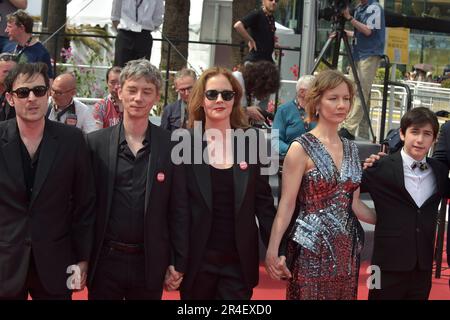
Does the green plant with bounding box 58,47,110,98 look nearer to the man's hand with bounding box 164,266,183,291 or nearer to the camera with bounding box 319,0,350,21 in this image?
the camera with bounding box 319,0,350,21

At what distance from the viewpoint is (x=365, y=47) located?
36.7 ft

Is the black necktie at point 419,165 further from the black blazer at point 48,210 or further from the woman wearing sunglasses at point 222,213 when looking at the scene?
the black blazer at point 48,210

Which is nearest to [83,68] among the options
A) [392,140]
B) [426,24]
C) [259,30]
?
[259,30]

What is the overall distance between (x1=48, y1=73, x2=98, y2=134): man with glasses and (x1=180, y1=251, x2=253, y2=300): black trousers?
3.10 metres

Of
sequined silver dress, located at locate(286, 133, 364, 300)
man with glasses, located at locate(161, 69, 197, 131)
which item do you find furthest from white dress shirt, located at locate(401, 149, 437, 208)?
man with glasses, located at locate(161, 69, 197, 131)

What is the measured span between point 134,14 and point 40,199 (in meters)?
5.66

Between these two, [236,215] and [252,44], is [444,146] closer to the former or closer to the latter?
[236,215]

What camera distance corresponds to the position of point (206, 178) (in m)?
4.92

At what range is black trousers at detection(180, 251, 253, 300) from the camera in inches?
194

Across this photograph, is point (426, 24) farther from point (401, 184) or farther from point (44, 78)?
point (44, 78)

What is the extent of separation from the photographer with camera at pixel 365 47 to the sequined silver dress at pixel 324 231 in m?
5.99

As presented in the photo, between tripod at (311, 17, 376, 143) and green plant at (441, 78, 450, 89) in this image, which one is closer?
tripod at (311, 17, 376, 143)

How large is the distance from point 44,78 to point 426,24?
12.4m

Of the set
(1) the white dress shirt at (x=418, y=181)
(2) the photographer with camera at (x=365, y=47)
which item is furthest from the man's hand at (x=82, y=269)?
(2) the photographer with camera at (x=365, y=47)
